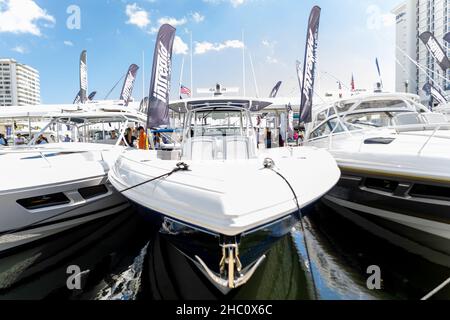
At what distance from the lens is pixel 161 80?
21.7ft

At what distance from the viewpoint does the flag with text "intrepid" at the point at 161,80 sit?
637 cm

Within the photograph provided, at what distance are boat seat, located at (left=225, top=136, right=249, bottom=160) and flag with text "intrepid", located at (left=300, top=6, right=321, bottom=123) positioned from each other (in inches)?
129

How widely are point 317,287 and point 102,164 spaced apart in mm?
4105

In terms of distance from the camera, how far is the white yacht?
12.7 ft

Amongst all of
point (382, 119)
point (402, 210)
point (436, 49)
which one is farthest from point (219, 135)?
point (436, 49)

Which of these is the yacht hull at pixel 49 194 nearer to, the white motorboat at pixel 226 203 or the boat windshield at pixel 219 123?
the white motorboat at pixel 226 203

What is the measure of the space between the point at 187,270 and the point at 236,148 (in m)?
1.89

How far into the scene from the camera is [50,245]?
4.64m

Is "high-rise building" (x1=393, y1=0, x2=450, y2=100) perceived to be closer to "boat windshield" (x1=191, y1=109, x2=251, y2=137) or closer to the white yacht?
the white yacht

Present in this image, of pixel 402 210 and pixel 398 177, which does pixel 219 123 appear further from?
pixel 402 210

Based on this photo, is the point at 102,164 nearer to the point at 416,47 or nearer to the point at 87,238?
the point at 87,238

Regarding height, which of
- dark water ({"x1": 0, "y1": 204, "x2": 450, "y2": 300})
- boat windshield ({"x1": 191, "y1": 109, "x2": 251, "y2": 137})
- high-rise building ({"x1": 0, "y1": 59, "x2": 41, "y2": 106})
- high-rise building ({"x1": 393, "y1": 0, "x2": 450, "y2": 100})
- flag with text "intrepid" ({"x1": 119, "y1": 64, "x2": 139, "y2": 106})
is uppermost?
high-rise building ({"x1": 393, "y1": 0, "x2": 450, "y2": 100})

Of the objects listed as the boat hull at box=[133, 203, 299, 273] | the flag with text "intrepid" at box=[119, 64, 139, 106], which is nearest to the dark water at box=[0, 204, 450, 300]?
the boat hull at box=[133, 203, 299, 273]

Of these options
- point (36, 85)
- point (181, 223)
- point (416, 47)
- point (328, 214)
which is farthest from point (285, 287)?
point (416, 47)
